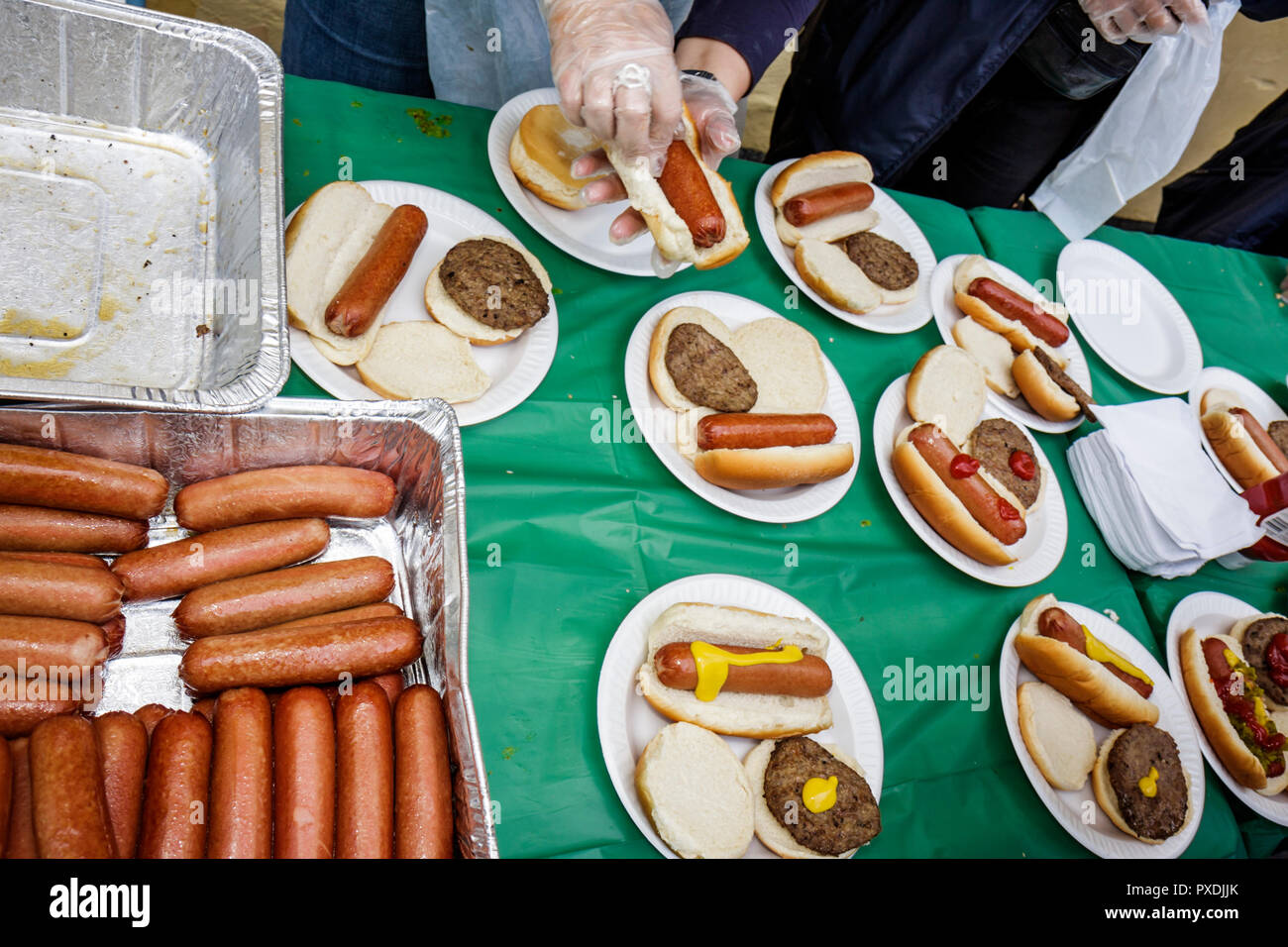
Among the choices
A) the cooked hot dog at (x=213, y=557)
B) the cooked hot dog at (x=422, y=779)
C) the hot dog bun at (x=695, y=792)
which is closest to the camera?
the cooked hot dog at (x=422, y=779)

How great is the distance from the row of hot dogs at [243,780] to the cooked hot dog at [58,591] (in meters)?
0.24

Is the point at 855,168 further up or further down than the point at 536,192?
further up

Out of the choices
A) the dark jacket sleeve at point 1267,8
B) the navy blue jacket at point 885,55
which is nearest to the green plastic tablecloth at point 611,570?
the navy blue jacket at point 885,55

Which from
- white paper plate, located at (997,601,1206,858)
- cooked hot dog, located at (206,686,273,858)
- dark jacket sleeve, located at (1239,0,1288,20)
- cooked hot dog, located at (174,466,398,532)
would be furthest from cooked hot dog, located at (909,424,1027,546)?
dark jacket sleeve, located at (1239,0,1288,20)

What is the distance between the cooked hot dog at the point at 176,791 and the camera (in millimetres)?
1506

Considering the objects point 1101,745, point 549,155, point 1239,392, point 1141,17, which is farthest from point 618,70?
point 1239,392

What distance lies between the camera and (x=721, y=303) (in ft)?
10.2

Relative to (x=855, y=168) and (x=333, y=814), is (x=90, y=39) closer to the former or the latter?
(x=333, y=814)

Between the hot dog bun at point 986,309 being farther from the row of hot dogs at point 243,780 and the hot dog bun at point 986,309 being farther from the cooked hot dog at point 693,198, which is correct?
the row of hot dogs at point 243,780

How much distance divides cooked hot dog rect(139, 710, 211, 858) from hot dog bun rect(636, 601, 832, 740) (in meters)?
1.10

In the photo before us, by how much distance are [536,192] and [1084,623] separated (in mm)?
2628

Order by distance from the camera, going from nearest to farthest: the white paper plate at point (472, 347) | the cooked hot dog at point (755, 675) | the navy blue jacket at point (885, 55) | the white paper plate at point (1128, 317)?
the cooked hot dog at point (755, 675) → the white paper plate at point (472, 347) → the navy blue jacket at point (885, 55) → the white paper plate at point (1128, 317)

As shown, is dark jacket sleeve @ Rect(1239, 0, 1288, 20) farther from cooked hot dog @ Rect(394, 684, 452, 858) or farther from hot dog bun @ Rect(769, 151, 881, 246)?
cooked hot dog @ Rect(394, 684, 452, 858)
